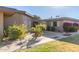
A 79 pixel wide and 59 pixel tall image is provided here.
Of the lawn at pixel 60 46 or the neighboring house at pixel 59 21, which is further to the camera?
the neighboring house at pixel 59 21

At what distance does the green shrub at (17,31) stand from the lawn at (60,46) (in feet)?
1.84

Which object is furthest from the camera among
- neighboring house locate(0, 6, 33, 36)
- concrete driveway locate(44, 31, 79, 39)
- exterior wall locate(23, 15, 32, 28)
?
concrete driveway locate(44, 31, 79, 39)

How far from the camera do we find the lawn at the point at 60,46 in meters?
6.73

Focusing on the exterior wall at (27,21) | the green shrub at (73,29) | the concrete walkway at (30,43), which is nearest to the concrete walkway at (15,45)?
the concrete walkway at (30,43)

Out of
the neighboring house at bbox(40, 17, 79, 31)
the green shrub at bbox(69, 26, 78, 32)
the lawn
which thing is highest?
the neighboring house at bbox(40, 17, 79, 31)

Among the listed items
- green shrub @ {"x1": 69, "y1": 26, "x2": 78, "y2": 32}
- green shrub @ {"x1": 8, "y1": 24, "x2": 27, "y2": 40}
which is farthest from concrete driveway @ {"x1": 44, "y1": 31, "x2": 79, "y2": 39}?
green shrub @ {"x1": 8, "y1": 24, "x2": 27, "y2": 40}

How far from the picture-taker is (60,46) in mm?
6840

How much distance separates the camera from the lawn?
6.73 metres

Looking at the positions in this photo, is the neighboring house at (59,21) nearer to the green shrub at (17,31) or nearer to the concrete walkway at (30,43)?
the concrete walkway at (30,43)

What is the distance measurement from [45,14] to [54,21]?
531 millimetres

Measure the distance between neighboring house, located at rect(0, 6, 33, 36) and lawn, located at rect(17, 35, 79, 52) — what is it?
0.87 meters

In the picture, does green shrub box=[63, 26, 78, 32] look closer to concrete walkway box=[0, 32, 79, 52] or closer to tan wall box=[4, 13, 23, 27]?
concrete walkway box=[0, 32, 79, 52]

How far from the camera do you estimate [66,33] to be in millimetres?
7016

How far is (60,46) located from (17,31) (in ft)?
5.36
